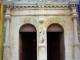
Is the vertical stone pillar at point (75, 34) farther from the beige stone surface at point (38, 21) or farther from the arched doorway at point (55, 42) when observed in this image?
the arched doorway at point (55, 42)

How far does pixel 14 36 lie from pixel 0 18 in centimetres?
159

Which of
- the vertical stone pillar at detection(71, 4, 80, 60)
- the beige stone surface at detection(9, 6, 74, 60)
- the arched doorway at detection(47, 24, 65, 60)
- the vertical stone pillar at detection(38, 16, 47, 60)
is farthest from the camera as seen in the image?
the arched doorway at detection(47, 24, 65, 60)

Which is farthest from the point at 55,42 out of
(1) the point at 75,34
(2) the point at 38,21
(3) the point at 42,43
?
(2) the point at 38,21

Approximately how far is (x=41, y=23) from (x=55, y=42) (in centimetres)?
341

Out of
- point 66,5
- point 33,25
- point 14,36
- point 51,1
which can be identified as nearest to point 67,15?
point 66,5

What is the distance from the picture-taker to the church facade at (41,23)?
12812 mm

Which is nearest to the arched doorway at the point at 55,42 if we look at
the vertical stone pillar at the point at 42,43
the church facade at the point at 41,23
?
the church facade at the point at 41,23

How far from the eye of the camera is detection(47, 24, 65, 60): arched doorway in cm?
1335

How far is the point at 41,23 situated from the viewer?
13047mm

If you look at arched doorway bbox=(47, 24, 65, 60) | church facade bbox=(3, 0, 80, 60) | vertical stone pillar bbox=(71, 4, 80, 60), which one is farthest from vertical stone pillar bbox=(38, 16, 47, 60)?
vertical stone pillar bbox=(71, 4, 80, 60)

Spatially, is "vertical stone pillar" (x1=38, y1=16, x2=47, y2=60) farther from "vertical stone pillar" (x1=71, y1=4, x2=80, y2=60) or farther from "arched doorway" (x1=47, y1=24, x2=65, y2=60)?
"vertical stone pillar" (x1=71, y1=4, x2=80, y2=60)

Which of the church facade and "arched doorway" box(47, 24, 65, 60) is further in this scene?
"arched doorway" box(47, 24, 65, 60)

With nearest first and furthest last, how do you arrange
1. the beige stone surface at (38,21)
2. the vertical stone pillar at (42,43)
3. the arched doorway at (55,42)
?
the vertical stone pillar at (42,43) → the beige stone surface at (38,21) → the arched doorway at (55,42)

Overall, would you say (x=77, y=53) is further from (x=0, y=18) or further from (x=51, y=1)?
(x=0, y=18)
